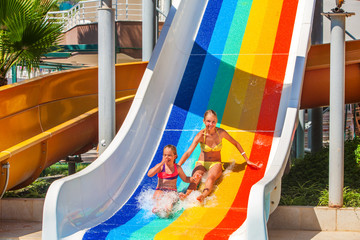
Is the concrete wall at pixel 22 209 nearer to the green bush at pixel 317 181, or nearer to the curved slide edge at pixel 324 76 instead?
the green bush at pixel 317 181

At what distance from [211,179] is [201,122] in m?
1.30

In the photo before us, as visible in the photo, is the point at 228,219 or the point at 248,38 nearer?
the point at 228,219

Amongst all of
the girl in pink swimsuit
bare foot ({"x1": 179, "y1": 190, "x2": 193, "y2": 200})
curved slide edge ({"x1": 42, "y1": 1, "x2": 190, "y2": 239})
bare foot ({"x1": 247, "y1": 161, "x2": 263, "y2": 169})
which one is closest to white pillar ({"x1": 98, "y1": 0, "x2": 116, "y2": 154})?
curved slide edge ({"x1": 42, "y1": 1, "x2": 190, "y2": 239})

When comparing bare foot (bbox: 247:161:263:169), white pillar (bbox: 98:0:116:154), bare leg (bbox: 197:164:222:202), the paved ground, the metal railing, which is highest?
the metal railing

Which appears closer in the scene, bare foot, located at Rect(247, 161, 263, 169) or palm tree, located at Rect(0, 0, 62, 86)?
bare foot, located at Rect(247, 161, 263, 169)

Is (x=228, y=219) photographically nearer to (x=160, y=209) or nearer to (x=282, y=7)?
(x=160, y=209)

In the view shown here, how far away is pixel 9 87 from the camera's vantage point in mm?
7293

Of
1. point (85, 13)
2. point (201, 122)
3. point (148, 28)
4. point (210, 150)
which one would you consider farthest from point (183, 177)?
point (85, 13)

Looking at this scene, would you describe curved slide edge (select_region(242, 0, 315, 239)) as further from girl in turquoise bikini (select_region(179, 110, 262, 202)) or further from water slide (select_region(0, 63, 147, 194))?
water slide (select_region(0, 63, 147, 194))

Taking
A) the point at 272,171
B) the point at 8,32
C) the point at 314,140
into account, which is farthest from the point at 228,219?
the point at 314,140

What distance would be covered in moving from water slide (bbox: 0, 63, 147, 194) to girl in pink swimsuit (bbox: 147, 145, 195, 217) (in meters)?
1.63

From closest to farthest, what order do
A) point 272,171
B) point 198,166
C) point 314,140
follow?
point 272,171 < point 198,166 < point 314,140

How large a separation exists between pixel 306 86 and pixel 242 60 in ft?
3.60

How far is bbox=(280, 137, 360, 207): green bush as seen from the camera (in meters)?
7.23
